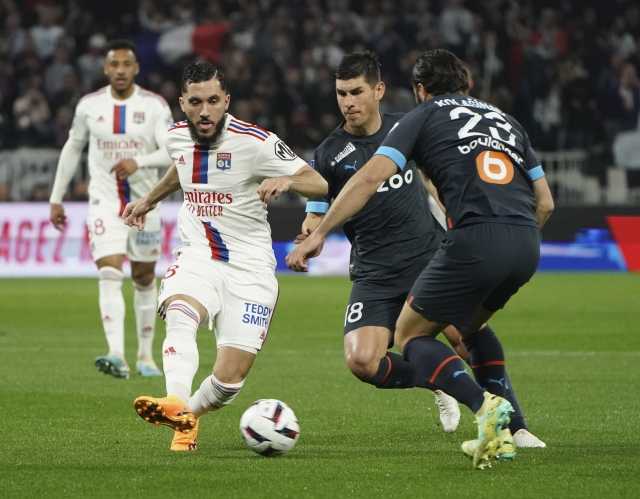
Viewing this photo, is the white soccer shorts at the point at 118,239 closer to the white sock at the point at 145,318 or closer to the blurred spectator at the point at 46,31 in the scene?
the white sock at the point at 145,318

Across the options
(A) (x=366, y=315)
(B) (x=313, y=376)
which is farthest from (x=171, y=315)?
(B) (x=313, y=376)

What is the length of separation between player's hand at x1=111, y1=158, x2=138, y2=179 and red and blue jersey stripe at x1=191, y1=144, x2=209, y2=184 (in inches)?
121

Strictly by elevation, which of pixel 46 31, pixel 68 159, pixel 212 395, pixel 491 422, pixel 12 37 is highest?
pixel 46 31

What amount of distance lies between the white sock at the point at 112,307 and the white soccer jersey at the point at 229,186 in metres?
3.15

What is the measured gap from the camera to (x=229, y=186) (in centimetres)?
616

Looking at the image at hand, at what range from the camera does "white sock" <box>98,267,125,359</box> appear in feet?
30.2

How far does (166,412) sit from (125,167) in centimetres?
418

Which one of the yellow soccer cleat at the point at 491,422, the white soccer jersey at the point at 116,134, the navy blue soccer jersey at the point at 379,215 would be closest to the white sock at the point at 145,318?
the white soccer jersey at the point at 116,134

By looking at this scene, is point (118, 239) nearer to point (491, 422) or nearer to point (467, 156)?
point (467, 156)

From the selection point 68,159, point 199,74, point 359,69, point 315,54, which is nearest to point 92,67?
point 315,54

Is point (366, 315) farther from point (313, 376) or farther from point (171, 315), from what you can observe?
point (313, 376)

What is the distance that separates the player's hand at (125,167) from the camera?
917cm

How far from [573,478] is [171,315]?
208 centimetres

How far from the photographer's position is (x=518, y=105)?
20312 millimetres
